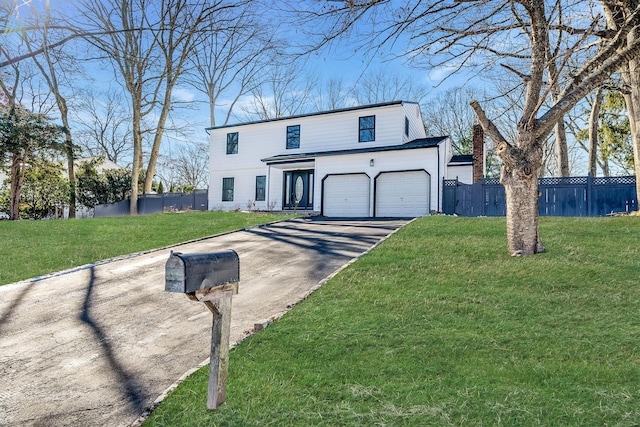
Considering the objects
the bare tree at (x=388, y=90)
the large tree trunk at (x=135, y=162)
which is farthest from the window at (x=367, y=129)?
the bare tree at (x=388, y=90)

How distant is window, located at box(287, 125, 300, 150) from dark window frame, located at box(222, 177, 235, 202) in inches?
168

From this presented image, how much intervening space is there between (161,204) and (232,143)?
19.7 feet

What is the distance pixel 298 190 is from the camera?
22969mm

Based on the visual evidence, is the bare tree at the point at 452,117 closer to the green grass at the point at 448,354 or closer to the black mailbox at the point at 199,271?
the green grass at the point at 448,354

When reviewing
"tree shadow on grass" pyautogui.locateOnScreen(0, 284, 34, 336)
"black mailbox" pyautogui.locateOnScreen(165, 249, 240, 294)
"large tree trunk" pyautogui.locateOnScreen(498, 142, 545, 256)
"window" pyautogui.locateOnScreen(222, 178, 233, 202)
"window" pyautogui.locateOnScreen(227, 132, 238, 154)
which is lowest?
"tree shadow on grass" pyautogui.locateOnScreen(0, 284, 34, 336)

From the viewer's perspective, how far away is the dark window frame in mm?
25109

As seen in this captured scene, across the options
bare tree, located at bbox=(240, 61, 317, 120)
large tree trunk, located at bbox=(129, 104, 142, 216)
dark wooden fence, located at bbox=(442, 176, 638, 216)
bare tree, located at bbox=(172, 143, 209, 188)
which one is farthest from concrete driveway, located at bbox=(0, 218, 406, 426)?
bare tree, located at bbox=(172, 143, 209, 188)

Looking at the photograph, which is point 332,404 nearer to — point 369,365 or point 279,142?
point 369,365

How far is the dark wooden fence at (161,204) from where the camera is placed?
84.2ft

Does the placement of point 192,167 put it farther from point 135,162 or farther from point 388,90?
point 135,162

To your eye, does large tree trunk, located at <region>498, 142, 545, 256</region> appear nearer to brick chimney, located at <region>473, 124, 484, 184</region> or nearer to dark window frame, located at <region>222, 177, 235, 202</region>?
brick chimney, located at <region>473, 124, 484, 184</region>

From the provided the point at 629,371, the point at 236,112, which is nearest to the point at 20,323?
the point at 629,371

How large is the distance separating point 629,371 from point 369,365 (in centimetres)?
204

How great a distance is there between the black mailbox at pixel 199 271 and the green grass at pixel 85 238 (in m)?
7.16
